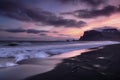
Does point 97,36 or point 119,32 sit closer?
point 97,36

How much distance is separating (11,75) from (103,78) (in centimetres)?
294

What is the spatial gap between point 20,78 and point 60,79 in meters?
1.25

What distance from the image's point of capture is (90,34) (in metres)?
111

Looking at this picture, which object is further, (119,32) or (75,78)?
(119,32)

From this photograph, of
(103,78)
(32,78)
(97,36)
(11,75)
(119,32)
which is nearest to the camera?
(103,78)

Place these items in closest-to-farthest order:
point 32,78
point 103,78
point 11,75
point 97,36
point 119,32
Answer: point 103,78
point 32,78
point 11,75
point 97,36
point 119,32

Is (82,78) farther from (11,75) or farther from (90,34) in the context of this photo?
(90,34)

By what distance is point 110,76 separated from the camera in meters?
5.82

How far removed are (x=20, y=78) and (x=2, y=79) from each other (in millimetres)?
530

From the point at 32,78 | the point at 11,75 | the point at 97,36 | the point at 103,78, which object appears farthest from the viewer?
the point at 97,36

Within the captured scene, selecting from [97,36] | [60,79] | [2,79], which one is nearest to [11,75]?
[2,79]

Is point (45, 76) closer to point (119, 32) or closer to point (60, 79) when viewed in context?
point (60, 79)

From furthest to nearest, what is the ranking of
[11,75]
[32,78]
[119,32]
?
[119,32]
[11,75]
[32,78]

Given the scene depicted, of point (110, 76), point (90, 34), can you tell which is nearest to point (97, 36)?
point (90, 34)
